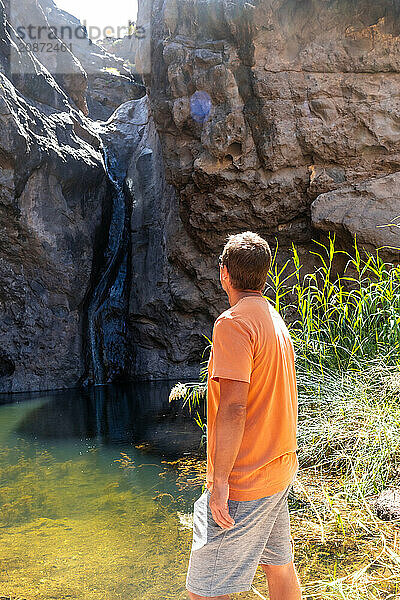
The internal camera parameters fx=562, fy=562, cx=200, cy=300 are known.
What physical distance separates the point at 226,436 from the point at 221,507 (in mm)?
202

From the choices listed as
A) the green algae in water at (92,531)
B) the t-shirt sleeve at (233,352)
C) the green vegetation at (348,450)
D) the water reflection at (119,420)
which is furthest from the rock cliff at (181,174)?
the t-shirt sleeve at (233,352)

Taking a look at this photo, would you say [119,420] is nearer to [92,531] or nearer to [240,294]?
[92,531]

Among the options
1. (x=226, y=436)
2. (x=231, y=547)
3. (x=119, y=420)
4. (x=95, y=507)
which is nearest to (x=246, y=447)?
(x=226, y=436)

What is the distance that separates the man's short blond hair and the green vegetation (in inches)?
49.6

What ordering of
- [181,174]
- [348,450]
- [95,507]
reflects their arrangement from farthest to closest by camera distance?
[181,174] → [95,507] → [348,450]

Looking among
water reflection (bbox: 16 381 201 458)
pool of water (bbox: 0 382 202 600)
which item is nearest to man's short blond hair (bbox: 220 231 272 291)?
pool of water (bbox: 0 382 202 600)

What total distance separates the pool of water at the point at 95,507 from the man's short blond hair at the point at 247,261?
1.43 metres

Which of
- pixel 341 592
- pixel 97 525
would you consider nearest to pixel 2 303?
pixel 97 525

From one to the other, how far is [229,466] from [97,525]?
6.66 feet

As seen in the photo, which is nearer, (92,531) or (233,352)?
(233,352)

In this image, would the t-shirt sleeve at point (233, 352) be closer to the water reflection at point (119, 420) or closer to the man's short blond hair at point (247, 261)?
the man's short blond hair at point (247, 261)

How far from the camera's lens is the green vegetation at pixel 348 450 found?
240 centimetres

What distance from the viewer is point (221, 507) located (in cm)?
161

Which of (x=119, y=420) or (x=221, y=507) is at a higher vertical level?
(x=221, y=507)
